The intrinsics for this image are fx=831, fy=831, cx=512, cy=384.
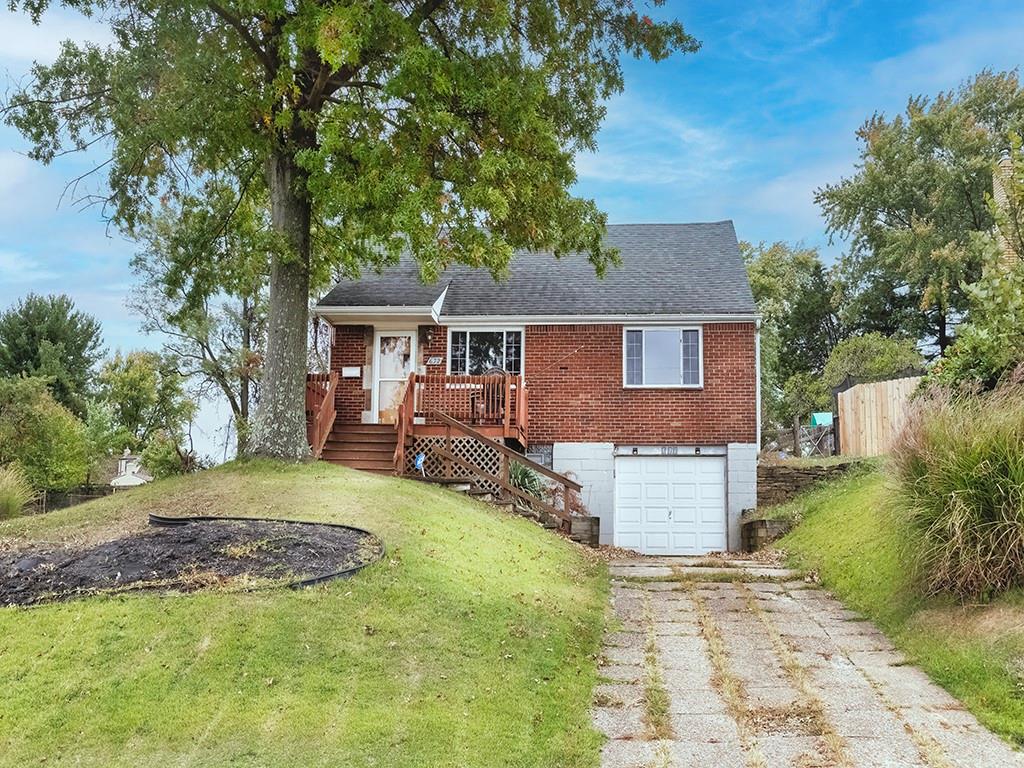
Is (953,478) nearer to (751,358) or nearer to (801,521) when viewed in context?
(801,521)

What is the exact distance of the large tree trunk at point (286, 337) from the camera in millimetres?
14469

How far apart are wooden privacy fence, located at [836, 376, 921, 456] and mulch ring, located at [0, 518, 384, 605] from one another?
11949 millimetres

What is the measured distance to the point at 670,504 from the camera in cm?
1806

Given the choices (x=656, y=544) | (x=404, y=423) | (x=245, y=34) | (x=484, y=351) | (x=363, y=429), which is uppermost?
(x=245, y=34)

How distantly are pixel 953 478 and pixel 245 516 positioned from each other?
316 inches

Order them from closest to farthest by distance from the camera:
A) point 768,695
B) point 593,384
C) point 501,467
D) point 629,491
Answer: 1. point 768,695
2. point 501,467
3. point 629,491
4. point 593,384

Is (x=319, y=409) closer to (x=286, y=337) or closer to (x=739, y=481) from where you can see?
(x=286, y=337)

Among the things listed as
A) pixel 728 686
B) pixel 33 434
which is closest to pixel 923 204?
pixel 728 686

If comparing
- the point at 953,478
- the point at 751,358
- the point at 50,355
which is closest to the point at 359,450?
the point at 751,358

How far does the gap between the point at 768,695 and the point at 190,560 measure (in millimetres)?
5559

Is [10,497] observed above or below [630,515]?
above

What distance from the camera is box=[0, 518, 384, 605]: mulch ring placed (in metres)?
7.69

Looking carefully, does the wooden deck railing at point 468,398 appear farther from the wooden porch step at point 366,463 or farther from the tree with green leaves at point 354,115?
the tree with green leaves at point 354,115

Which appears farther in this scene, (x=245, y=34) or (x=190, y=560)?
(x=245, y=34)
